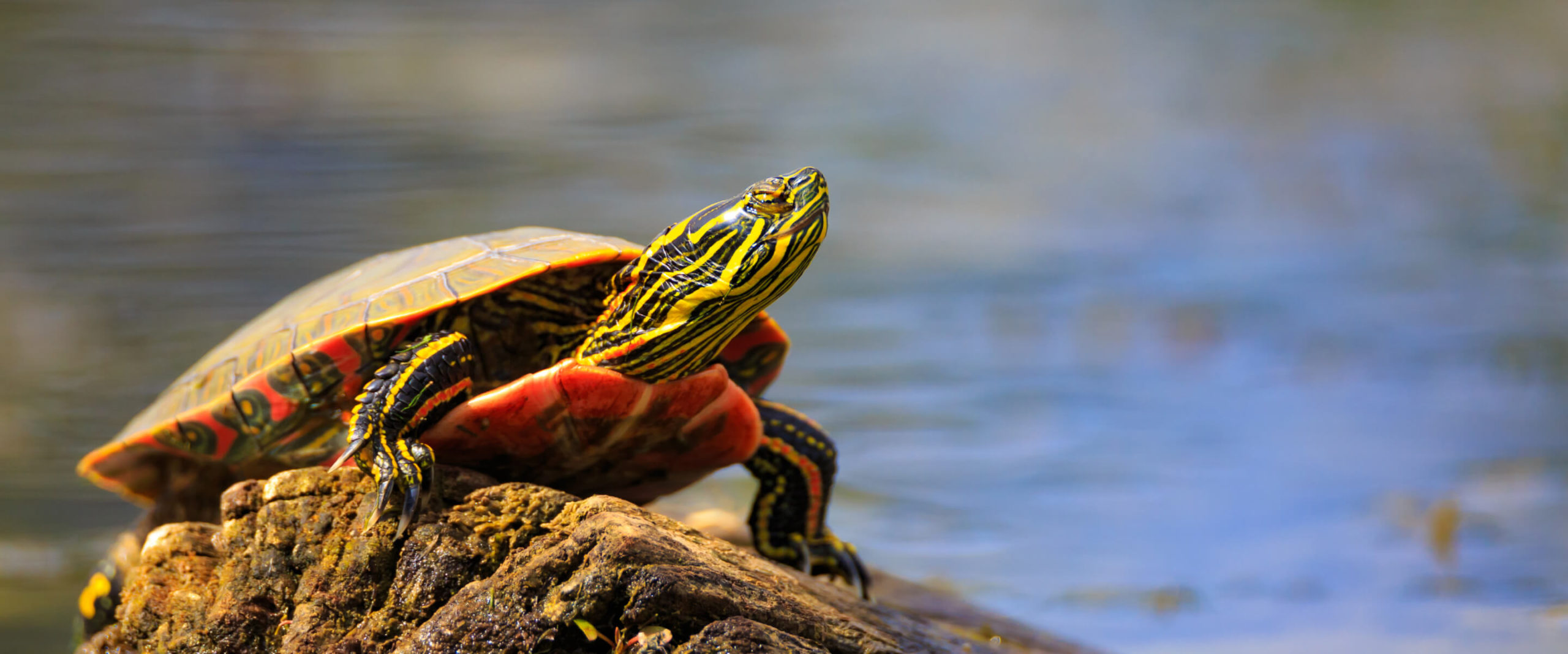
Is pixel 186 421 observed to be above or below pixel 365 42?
below

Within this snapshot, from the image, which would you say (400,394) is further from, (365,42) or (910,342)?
(365,42)

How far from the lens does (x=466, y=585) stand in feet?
3.78

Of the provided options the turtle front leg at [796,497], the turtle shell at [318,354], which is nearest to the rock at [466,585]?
the turtle shell at [318,354]

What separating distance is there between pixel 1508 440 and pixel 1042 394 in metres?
2.95

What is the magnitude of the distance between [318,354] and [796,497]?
0.92 m

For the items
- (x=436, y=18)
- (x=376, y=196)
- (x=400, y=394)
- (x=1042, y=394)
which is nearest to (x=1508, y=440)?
(x=1042, y=394)

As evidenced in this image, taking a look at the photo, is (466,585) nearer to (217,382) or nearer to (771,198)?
(771,198)

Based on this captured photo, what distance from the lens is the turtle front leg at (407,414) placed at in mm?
1223

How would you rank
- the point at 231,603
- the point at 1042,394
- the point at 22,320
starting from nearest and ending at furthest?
the point at 231,603 < the point at 22,320 < the point at 1042,394

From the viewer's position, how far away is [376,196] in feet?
21.2

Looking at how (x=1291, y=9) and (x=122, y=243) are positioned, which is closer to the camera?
(x=122, y=243)

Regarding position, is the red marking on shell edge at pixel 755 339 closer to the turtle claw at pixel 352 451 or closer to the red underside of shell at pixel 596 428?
the red underside of shell at pixel 596 428

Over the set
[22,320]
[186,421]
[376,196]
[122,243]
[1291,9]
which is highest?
[1291,9]

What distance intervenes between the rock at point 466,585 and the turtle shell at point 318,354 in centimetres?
23
